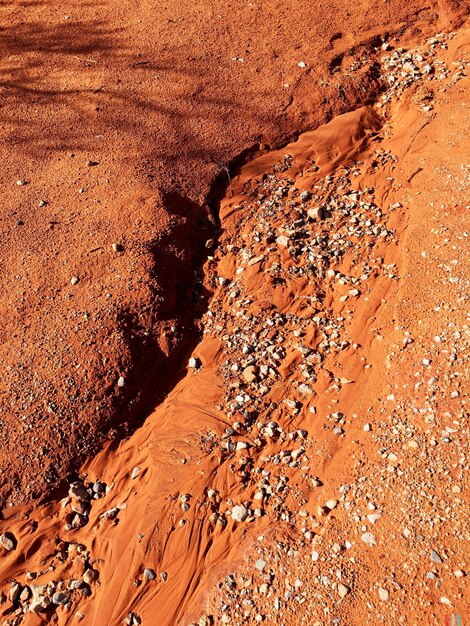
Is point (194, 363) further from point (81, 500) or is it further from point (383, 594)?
point (383, 594)

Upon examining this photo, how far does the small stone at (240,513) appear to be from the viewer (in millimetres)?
3672

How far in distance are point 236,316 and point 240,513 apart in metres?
1.73

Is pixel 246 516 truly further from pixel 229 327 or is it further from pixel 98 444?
pixel 229 327

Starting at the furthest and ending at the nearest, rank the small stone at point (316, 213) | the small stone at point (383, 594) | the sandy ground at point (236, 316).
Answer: the small stone at point (316, 213)
the sandy ground at point (236, 316)
the small stone at point (383, 594)

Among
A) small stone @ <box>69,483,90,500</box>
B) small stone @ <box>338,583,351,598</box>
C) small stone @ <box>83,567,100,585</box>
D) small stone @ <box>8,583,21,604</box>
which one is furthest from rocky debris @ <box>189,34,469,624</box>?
small stone @ <box>8,583,21,604</box>

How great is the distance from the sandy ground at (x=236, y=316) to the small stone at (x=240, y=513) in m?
0.01

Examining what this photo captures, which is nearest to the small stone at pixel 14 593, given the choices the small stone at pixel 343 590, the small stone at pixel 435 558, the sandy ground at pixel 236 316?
the sandy ground at pixel 236 316

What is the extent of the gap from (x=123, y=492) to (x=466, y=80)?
568cm

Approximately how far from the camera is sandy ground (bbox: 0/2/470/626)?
3.45 m

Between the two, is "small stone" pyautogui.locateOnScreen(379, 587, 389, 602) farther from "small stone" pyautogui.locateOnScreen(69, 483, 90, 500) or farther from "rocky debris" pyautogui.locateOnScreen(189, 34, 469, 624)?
"small stone" pyautogui.locateOnScreen(69, 483, 90, 500)

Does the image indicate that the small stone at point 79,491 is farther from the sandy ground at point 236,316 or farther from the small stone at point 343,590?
the small stone at point 343,590

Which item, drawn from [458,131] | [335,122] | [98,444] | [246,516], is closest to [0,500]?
[98,444]

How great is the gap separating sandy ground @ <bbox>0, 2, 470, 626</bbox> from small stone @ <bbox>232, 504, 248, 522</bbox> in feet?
0.04

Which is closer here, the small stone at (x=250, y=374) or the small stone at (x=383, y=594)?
the small stone at (x=383, y=594)
